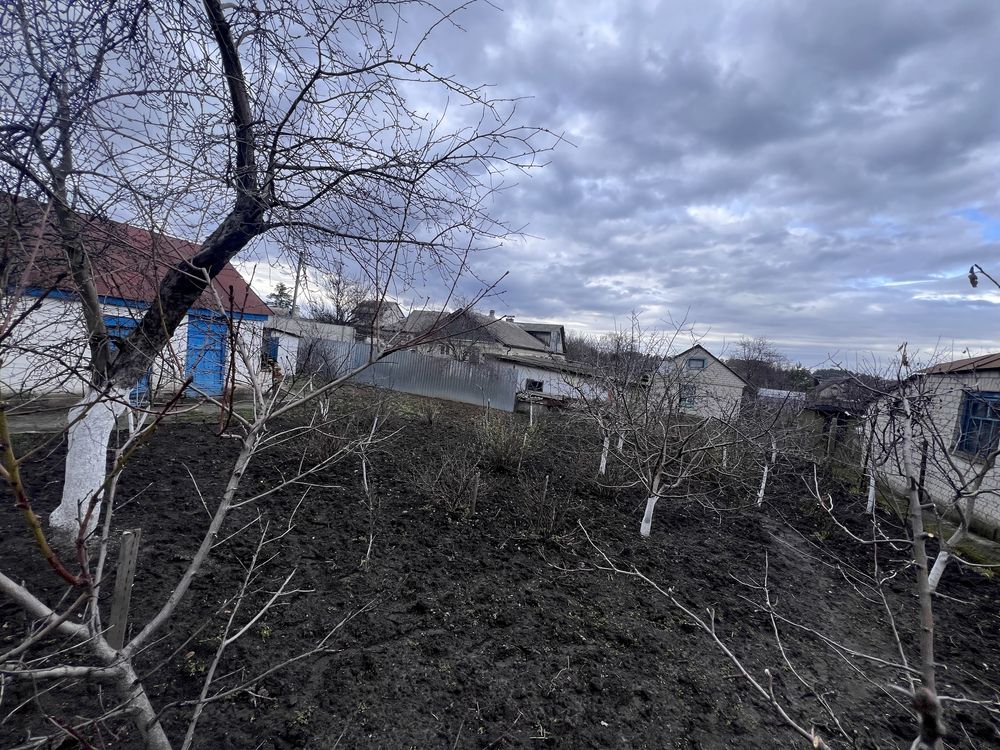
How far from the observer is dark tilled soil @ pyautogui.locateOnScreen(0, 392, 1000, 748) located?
227cm

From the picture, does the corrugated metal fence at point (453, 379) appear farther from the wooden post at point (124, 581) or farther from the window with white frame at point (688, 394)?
the wooden post at point (124, 581)

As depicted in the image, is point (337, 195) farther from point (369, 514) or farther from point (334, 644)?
point (369, 514)

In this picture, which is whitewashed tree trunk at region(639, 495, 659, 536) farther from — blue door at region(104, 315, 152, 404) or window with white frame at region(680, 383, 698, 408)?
blue door at region(104, 315, 152, 404)

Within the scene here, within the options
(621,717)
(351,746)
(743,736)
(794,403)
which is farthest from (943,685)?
(794,403)

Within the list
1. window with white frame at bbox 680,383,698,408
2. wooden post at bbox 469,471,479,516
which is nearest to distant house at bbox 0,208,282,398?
wooden post at bbox 469,471,479,516

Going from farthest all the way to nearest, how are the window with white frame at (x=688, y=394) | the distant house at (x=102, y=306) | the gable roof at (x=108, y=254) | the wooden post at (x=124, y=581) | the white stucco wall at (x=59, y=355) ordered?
the window with white frame at (x=688, y=394) < the gable roof at (x=108, y=254) < the distant house at (x=102, y=306) < the wooden post at (x=124, y=581) < the white stucco wall at (x=59, y=355)

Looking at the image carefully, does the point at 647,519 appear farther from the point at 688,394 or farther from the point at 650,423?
the point at 688,394

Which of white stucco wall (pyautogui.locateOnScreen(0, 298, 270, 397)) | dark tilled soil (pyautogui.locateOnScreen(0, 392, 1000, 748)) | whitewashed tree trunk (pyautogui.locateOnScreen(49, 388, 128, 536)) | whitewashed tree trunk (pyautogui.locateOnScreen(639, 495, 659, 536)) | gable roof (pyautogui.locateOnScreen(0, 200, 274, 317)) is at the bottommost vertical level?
dark tilled soil (pyautogui.locateOnScreen(0, 392, 1000, 748))

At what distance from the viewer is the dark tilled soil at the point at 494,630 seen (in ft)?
7.44

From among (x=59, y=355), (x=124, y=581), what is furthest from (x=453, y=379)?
(x=124, y=581)

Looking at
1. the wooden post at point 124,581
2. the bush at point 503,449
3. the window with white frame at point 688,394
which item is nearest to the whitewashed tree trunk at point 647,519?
the window with white frame at point 688,394

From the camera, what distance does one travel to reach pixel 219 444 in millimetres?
6602

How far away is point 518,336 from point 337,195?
28.5 meters

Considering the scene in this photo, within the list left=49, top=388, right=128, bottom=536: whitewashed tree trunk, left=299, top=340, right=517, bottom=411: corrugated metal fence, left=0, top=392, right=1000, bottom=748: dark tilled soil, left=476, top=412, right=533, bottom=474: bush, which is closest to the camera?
left=0, top=392, right=1000, bottom=748: dark tilled soil
